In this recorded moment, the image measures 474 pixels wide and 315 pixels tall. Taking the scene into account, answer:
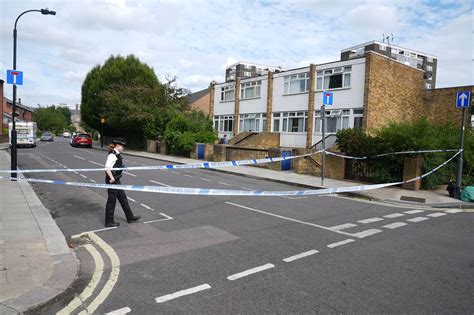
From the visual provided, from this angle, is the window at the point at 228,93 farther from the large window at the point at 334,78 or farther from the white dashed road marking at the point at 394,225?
the white dashed road marking at the point at 394,225

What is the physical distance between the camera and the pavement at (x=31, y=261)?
377 cm

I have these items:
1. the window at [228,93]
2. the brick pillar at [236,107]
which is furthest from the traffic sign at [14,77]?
the window at [228,93]

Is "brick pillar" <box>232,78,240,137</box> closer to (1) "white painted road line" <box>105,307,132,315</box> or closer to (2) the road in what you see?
(2) the road

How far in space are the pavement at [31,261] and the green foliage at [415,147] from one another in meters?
11.6

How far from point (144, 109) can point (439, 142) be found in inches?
1008

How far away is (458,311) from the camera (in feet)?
12.2

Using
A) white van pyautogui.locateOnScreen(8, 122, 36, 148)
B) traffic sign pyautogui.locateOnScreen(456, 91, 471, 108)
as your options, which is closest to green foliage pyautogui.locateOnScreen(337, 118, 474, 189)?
traffic sign pyautogui.locateOnScreen(456, 91, 471, 108)

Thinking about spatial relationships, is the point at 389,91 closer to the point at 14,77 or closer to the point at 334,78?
the point at 334,78

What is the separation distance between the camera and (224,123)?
1468 inches

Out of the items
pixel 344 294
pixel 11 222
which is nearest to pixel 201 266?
pixel 344 294

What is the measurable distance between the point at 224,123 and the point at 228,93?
309 cm

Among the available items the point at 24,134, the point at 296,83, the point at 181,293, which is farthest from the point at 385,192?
the point at 24,134

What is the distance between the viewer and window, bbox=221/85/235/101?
35750 mm

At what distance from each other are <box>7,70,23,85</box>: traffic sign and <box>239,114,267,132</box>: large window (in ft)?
68.5
